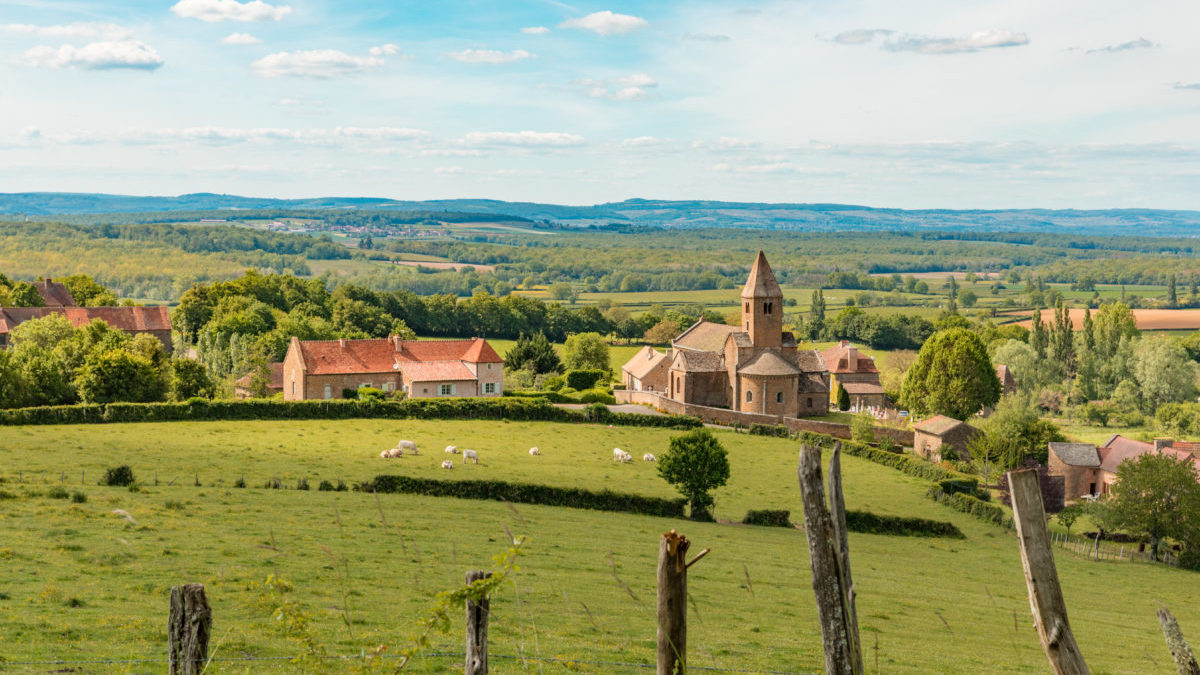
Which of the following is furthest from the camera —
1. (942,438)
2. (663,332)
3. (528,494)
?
(663,332)

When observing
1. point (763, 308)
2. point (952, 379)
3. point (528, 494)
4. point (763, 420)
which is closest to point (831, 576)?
point (528, 494)

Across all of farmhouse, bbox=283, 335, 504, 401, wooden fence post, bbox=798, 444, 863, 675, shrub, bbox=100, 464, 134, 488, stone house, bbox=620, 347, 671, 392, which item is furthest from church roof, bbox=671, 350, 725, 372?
wooden fence post, bbox=798, 444, 863, 675

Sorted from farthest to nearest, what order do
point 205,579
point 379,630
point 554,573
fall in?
point 554,573 → point 205,579 → point 379,630

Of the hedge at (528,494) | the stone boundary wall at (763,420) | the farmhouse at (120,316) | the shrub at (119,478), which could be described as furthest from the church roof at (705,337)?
the farmhouse at (120,316)

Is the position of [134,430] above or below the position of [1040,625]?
below

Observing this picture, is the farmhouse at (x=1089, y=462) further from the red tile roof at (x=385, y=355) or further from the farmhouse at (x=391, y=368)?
the red tile roof at (x=385, y=355)

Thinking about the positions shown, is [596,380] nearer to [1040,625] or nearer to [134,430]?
[134,430]

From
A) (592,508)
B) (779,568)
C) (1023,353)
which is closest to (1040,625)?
(779,568)

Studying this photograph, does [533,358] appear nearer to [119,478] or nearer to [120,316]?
[120,316]
